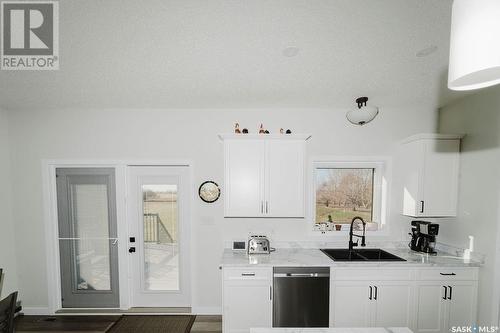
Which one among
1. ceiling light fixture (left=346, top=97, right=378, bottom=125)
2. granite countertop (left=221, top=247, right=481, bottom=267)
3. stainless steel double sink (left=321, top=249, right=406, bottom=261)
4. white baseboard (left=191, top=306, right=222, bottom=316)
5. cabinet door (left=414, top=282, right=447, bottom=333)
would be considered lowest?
white baseboard (left=191, top=306, right=222, bottom=316)

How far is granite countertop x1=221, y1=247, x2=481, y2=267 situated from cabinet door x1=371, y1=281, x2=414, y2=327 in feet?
0.82

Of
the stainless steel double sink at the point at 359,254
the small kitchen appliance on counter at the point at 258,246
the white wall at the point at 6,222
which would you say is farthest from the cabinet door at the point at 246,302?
the white wall at the point at 6,222

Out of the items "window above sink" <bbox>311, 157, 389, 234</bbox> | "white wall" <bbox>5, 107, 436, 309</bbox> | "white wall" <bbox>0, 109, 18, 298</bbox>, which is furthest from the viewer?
"window above sink" <bbox>311, 157, 389, 234</bbox>

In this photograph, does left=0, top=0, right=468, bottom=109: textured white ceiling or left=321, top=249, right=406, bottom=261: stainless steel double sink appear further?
left=321, top=249, right=406, bottom=261: stainless steel double sink

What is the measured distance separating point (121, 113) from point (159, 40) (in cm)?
152

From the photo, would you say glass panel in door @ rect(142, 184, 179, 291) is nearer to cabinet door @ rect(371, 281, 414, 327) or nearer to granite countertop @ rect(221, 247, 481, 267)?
granite countertop @ rect(221, 247, 481, 267)

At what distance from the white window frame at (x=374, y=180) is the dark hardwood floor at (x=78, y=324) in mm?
1845

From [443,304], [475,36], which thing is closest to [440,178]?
[443,304]

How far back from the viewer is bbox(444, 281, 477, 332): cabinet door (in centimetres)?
243

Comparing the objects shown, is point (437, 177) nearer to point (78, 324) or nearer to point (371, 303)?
point (371, 303)

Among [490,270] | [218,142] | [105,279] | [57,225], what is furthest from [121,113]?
[490,270]

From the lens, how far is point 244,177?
8.96 feet

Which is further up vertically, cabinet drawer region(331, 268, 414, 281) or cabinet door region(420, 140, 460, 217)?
cabinet door region(420, 140, 460, 217)

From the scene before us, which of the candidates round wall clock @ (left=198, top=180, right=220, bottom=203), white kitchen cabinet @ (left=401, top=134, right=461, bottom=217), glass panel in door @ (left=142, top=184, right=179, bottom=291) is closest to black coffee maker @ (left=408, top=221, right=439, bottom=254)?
white kitchen cabinet @ (left=401, top=134, right=461, bottom=217)
